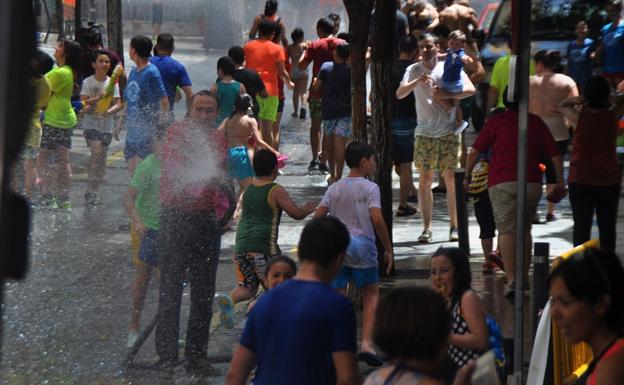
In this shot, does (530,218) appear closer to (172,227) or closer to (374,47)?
(374,47)

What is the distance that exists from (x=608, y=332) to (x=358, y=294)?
17.2 feet

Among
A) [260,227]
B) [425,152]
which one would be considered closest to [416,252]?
[425,152]

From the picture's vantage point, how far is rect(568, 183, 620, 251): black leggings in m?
8.91

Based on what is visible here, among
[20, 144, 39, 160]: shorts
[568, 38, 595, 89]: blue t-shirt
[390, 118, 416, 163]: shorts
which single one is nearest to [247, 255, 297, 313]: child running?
[20, 144, 39, 160]: shorts

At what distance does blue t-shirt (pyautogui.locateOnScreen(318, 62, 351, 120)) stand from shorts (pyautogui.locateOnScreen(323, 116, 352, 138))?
0.21 ft

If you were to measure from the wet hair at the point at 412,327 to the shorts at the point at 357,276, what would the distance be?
3891mm

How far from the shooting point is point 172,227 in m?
7.14

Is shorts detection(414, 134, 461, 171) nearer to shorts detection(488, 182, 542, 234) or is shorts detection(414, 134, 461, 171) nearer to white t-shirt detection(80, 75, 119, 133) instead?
shorts detection(488, 182, 542, 234)

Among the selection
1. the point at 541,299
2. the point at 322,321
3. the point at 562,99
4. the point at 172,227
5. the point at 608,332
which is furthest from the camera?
the point at 562,99

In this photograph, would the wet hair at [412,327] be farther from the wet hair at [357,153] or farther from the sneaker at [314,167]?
the sneaker at [314,167]

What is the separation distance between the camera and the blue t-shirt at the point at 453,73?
10.9m

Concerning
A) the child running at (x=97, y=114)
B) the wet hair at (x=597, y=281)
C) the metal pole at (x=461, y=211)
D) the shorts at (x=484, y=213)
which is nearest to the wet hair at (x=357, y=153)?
the shorts at (x=484, y=213)

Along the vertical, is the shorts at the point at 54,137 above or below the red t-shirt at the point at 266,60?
below

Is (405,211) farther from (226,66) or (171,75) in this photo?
(171,75)
